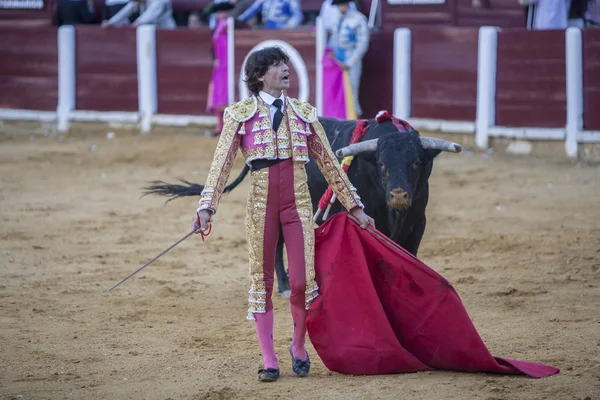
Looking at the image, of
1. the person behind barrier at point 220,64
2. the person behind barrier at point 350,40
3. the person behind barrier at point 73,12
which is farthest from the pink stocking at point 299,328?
the person behind barrier at point 73,12

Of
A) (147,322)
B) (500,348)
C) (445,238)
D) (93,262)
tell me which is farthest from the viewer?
(445,238)

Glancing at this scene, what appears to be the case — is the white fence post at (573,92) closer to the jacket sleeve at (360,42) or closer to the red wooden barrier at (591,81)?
the red wooden barrier at (591,81)

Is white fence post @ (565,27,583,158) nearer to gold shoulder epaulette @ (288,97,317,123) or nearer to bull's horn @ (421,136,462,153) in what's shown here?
bull's horn @ (421,136,462,153)

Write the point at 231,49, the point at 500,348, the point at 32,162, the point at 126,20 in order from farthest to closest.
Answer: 1. the point at 126,20
2. the point at 231,49
3. the point at 32,162
4. the point at 500,348

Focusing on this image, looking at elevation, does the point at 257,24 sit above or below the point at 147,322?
above

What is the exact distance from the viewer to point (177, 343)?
4266 millimetres

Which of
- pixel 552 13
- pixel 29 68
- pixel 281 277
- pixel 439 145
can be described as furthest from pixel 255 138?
pixel 29 68

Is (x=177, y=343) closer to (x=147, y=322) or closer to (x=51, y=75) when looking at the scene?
(x=147, y=322)

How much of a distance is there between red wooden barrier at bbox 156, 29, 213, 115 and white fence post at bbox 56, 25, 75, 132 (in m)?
1.07

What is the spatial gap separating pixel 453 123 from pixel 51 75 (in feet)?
15.2

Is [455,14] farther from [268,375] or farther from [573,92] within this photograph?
[268,375]

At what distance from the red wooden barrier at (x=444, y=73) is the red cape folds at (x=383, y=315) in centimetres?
572

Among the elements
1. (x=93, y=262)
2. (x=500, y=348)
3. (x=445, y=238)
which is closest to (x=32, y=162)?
(x=93, y=262)

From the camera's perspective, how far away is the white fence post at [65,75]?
11.0 m
